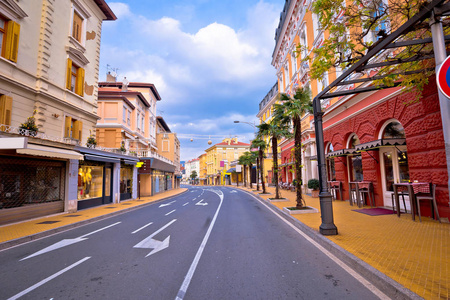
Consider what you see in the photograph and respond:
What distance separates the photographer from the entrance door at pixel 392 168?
32.6 feet

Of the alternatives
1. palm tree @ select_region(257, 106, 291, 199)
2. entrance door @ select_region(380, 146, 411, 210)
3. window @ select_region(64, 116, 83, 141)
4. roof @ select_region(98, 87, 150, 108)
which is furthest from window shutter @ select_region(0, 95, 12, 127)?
entrance door @ select_region(380, 146, 411, 210)

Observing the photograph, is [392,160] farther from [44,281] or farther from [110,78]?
[110,78]

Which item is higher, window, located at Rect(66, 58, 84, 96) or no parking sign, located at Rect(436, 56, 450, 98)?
window, located at Rect(66, 58, 84, 96)

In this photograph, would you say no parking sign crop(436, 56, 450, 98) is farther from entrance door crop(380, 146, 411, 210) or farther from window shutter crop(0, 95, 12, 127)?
window shutter crop(0, 95, 12, 127)

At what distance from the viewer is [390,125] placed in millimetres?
10648

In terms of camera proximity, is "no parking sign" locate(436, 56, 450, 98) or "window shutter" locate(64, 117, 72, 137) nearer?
"no parking sign" locate(436, 56, 450, 98)

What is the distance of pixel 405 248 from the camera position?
196 inches

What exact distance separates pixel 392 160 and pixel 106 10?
2288 cm

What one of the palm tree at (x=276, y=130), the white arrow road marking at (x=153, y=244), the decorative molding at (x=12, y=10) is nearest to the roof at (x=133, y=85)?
the decorative molding at (x=12, y=10)

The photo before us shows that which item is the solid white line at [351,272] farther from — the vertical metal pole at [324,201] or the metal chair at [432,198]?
the metal chair at [432,198]

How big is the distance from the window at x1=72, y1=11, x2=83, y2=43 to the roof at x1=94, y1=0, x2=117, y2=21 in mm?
2684

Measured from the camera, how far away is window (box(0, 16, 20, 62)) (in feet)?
34.2

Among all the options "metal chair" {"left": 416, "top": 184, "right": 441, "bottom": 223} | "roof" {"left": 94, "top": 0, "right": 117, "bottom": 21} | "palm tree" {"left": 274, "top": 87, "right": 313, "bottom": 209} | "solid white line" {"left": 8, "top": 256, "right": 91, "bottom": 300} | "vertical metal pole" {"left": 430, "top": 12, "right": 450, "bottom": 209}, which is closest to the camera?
"vertical metal pole" {"left": 430, "top": 12, "right": 450, "bottom": 209}

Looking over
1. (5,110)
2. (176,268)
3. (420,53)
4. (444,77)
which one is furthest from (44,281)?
(5,110)
